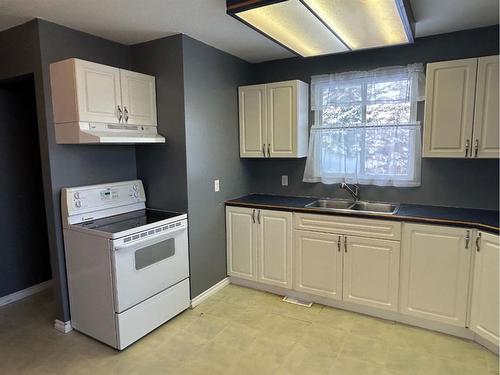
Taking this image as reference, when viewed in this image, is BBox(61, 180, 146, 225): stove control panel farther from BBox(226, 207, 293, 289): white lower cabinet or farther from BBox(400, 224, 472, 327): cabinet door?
BBox(400, 224, 472, 327): cabinet door

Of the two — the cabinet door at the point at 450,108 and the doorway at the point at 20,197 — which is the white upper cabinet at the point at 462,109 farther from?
the doorway at the point at 20,197

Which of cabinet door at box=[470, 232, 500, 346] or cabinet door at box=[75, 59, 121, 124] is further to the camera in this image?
cabinet door at box=[75, 59, 121, 124]

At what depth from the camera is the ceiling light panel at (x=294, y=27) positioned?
1.98 meters

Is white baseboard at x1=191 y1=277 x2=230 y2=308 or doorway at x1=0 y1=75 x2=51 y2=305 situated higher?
doorway at x1=0 y1=75 x2=51 y2=305

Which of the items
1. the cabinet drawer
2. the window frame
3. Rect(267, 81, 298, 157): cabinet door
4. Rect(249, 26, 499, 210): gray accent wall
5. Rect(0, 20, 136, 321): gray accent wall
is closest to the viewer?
Rect(0, 20, 136, 321): gray accent wall

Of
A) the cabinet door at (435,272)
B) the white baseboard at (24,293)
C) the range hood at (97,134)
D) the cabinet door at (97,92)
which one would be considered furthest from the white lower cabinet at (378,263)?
the white baseboard at (24,293)

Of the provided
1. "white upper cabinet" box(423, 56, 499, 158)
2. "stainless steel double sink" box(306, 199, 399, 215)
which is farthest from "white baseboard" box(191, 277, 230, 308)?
"white upper cabinet" box(423, 56, 499, 158)

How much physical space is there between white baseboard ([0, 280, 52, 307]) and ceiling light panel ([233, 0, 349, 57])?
324 cm

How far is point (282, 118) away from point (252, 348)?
6.95ft

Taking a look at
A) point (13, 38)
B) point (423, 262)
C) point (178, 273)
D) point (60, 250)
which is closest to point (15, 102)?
point (13, 38)

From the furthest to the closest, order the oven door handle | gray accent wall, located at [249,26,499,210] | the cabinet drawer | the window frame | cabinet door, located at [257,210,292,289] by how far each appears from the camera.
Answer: cabinet door, located at [257,210,292,289] → the window frame → gray accent wall, located at [249,26,499,210] → the cabinet drawer → the oven door handle

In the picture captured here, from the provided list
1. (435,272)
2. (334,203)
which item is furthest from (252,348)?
(334,203)

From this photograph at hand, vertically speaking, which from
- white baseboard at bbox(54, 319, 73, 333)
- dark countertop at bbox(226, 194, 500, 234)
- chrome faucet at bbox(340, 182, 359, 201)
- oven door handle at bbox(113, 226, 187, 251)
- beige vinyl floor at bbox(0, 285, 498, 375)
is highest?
chrome faucet at bbox(340, 182, 359, 201)

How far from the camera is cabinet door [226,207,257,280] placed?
329cm
